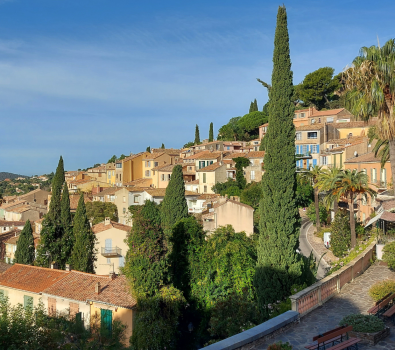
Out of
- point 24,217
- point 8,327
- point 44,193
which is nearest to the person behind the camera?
point 8,327

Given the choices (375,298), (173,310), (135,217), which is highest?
(135,217)

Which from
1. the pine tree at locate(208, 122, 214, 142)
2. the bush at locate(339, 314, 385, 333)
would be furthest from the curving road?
the pine tree at locate(208, 122, 214, 142)

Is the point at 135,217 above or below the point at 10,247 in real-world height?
above

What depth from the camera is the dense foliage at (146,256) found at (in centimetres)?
2042

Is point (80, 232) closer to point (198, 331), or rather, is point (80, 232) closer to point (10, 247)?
point (198, 331)

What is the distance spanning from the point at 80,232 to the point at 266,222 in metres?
24.0

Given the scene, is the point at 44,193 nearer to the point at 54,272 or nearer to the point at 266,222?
the point at 54,272

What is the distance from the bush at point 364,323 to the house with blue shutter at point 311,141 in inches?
2017

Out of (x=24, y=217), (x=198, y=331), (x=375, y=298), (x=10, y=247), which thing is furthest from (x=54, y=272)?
(x=24, y=217)

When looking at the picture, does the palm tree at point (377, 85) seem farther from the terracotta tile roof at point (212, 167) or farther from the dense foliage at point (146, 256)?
the terracotta tile roof at point (212, 167)

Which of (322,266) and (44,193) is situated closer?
(322,266)

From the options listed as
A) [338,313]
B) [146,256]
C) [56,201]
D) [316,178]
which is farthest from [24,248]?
[338,313]

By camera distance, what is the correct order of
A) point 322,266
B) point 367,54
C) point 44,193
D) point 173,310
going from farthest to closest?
point 44,193 < point 322,266 < point 173,310 < point 367,54

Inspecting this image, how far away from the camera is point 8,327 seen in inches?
383
